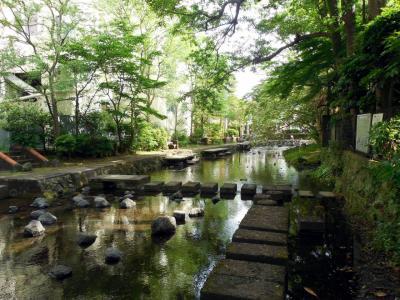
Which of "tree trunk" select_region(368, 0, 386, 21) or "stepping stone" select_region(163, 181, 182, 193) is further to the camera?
"stepping stone" select_region(163, 181, 182, 193)

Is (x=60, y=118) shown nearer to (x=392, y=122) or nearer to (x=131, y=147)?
(x=131, y=147)

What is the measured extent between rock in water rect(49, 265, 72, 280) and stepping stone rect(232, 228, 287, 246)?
2.81m

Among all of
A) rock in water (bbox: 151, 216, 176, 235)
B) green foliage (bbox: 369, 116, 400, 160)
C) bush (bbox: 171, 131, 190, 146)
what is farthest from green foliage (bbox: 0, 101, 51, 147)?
green foliage (bbox: 369, 116, 400, 160)

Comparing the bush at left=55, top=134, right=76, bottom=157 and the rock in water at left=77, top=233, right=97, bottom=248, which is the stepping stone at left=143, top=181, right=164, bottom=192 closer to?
the rock in water at left=77, top=233, right=97, bottom=248

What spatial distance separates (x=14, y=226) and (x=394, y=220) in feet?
26.9

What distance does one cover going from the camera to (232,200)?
10.9 metres

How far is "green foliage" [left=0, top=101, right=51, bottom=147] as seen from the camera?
1638 centimetres

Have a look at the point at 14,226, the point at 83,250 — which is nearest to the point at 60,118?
the point at 14,226

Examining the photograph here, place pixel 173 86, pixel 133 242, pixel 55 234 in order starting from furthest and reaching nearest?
1. pixel 173 86
2. pixel 55 234
3. pixel 133 242

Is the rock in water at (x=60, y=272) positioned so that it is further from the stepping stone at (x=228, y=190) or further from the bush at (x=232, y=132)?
the bush at (x=232, y=132)

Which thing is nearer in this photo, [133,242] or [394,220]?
[394,220]

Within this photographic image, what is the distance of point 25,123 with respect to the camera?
16.7 m

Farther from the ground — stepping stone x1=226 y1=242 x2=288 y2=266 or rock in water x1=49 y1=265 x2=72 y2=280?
stepping stone x1=226 y1=242 x2=288 y2=266

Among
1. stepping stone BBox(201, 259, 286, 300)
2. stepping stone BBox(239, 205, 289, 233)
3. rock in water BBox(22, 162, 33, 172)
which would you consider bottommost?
stepping stone BBox(201, 259, 286, 300)
